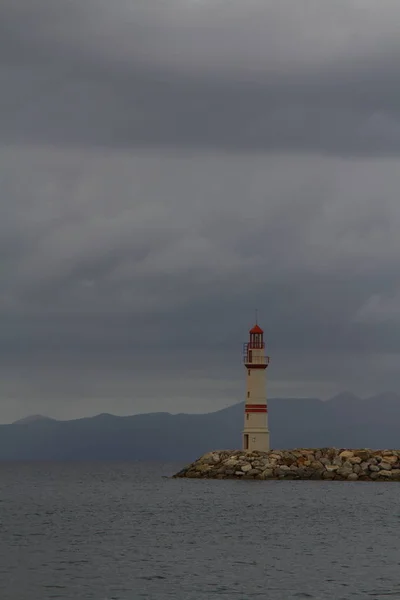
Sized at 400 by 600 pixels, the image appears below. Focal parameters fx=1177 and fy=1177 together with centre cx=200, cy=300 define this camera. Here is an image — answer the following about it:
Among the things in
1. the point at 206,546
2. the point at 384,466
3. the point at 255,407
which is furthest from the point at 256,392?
the point at 206,546

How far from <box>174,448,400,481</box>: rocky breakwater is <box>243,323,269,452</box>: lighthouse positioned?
68.8 inches

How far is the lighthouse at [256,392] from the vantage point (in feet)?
288

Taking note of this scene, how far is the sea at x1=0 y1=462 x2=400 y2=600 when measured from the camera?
130 feet

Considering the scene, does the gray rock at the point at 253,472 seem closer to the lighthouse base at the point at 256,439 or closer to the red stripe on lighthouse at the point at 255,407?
the lighthouse base at the point at 256,439

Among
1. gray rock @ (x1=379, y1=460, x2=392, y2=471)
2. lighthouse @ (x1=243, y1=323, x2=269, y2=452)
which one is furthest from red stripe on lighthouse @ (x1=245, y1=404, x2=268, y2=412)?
gray rock @ (x1=379, y1=460, x2=392, y2=471)

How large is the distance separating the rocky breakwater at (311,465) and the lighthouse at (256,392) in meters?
1.75

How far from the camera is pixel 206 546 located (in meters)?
51.4

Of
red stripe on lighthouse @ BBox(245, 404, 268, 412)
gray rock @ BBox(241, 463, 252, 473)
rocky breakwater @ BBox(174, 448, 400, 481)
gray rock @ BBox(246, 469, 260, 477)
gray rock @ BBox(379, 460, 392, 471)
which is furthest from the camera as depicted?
gray rock @ BBox(379, 460, 392, 471)

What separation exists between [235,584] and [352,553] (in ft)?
32.7

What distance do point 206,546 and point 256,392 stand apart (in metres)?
36.8

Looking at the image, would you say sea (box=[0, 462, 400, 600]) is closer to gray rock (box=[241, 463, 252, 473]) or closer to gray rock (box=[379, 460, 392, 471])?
gray rock (box=[241, 463, 252, 473])

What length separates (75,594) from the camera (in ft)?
125

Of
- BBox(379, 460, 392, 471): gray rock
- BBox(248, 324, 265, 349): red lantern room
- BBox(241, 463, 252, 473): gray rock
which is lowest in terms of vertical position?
BBox(241, 463, 252, 473): gray rock

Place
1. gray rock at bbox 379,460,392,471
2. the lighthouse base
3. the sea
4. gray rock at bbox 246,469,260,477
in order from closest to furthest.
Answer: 1. the sea
2. the lighthouse base
3. gray rock at bbox 246,469,260,477
4. gray rock at bbox 379,460,392,471
